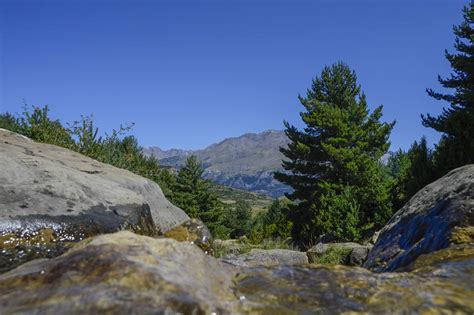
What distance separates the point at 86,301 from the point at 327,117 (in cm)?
3443

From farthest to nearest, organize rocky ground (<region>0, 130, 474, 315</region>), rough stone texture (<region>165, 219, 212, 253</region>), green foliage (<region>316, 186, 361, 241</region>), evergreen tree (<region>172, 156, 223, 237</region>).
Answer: evergreen tree (<region>172, 156, 223, 237</region>)
green foliage (<region>316, 186, 361, 241</region>)
rough stone texture (<region>165, 219, 212, 253</region>)
rocky ground (<region>0, 130, 474, 315</region>)

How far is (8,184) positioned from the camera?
7.11m

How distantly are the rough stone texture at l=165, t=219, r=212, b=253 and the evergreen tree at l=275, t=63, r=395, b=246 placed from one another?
78.0 feet

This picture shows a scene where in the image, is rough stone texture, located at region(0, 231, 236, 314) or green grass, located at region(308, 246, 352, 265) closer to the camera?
rough stone texture, located at region(0, 231, 236, 314)

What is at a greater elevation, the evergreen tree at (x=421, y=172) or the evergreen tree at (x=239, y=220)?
the evergreen tree at (x=421, y=172)

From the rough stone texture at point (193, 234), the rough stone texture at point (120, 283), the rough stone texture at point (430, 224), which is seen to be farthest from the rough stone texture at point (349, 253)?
the rough stone texture at point (120, 283)

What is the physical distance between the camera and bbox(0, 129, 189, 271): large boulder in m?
6.28

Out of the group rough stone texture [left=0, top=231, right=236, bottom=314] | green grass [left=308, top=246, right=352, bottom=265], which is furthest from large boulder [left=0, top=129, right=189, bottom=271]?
green grass [left=308, top=246, right=352, bottom=265]

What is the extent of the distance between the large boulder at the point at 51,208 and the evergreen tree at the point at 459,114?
21.3 metres

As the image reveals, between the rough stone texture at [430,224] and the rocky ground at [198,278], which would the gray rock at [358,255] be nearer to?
the rough stone texture at [430,224]

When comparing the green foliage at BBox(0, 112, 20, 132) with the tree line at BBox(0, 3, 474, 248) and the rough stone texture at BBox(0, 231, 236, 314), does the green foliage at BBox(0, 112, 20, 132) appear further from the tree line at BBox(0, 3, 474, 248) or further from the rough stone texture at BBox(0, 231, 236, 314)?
the rough stone texture at BBox(0, 231, 236, 314)

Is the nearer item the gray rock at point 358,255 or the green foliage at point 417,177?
the gray rock at point 358,255

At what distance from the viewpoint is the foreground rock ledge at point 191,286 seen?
2611mm

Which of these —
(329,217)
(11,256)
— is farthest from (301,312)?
(329,217)
